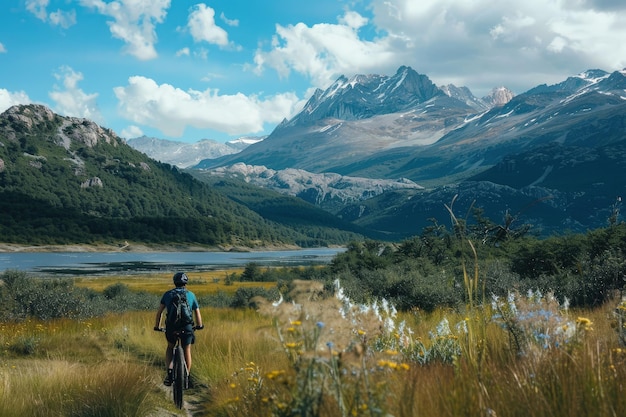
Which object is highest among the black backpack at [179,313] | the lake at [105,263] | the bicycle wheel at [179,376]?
the black backpack at [179,313]

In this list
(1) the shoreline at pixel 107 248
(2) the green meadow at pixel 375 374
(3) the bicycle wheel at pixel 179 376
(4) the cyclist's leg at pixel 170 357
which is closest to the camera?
(2) the green meadow at pixel 375 374

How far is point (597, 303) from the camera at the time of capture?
637 inches

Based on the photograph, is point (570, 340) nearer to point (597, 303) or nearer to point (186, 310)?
point (186, 310)

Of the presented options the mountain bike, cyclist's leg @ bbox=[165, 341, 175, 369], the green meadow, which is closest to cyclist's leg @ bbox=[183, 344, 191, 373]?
the mountain bike

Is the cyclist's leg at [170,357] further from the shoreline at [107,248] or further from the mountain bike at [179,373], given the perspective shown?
the shoreline at [107,248]

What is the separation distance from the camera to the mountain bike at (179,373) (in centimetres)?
925

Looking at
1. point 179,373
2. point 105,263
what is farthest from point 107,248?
point 179,373

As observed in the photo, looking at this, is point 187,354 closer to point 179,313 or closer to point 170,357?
point 170,357

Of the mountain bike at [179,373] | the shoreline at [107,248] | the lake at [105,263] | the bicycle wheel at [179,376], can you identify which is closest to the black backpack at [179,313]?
the mountain bike at [179,373]

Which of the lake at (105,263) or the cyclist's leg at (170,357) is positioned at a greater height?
the cyclist's leg at (170,357)

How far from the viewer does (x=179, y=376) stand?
927cm

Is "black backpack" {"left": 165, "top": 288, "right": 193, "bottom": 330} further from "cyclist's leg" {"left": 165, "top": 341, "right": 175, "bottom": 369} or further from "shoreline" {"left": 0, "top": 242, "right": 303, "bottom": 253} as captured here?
"shoreline" {"left": 0, "top": 242, "right": 303, "bottom": 253}

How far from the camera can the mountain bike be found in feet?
30.3

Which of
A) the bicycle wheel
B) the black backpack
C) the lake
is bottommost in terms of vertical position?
the lake
